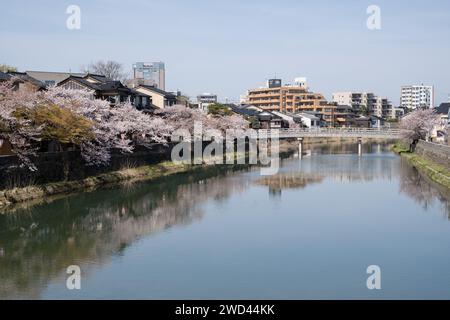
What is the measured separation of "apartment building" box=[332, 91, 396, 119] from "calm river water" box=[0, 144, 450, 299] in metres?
84.7

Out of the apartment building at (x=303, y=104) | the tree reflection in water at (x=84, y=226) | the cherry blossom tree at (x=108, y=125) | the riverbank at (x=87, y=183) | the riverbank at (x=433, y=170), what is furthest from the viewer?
the apartment building at (x=303, y=104)

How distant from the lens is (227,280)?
11.3m

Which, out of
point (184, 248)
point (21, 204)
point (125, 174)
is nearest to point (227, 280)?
point (184, 248)

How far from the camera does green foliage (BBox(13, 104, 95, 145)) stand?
20.5m

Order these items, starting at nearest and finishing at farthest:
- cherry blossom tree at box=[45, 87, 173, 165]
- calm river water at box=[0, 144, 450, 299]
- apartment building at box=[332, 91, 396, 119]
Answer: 1. calm river water at box=[0, 144, 450, 299]
2. cherry blossom tree at box=[45, 87, 173, 165]
3. apartment building at box=[332, 91, 396, 119]

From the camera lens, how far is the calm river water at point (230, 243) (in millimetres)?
10875

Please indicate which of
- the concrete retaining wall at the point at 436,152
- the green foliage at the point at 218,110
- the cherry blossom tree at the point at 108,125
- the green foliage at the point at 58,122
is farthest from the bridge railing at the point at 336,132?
the green foliage at the point at 58,122

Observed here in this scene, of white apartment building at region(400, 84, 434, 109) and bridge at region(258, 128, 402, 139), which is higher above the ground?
white apartment building at region(400, 84, 434, 109)

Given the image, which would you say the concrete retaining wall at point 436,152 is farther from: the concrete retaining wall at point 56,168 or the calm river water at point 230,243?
the concrete retaining wall at point 56,168

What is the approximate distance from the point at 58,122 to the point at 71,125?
1086 millimetres

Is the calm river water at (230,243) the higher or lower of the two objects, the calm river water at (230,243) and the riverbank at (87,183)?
the lower

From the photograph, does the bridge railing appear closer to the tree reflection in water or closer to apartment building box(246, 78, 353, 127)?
the tree reflection in water

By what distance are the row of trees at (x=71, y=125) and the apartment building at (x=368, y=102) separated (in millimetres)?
78211

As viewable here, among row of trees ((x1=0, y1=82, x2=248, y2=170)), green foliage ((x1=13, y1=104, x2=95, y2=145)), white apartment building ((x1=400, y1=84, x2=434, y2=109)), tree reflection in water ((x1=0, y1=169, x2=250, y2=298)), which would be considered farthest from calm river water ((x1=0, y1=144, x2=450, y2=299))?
white apartment building ((x1=400, y1=84, x2=434, y2=109))
